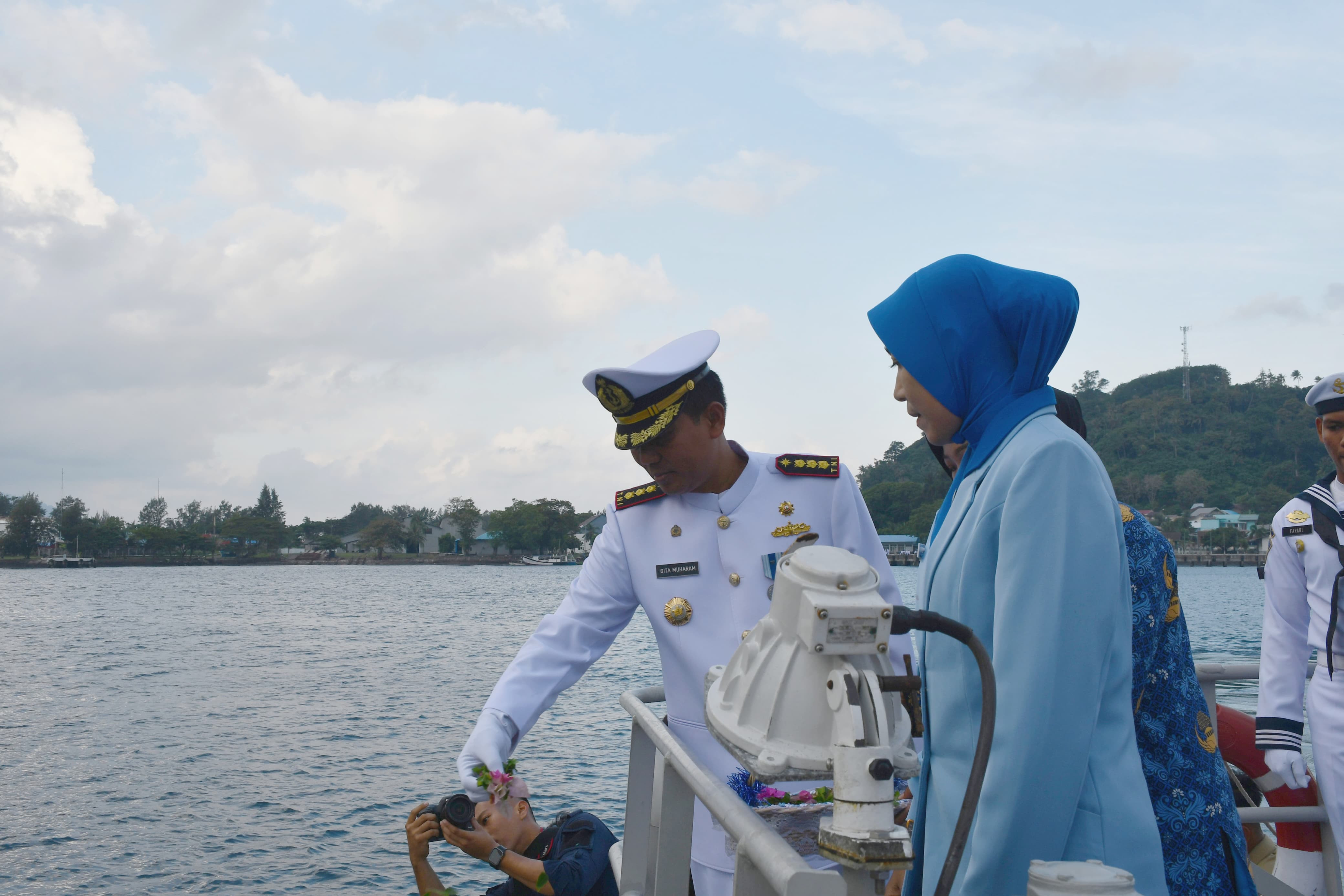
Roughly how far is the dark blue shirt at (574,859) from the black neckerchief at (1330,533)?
2856 mm

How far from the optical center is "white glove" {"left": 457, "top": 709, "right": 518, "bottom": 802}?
2.38m

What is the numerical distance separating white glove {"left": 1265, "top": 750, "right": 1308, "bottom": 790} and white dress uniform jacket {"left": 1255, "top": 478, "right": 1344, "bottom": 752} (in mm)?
33

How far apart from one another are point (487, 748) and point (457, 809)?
97 cm

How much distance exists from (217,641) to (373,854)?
32.3 metres

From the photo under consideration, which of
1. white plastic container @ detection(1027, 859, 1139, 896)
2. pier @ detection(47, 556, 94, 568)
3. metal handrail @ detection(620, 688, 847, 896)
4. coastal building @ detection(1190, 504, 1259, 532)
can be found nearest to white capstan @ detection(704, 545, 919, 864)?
metal handrail @ detection(620, 688, 847, 896)

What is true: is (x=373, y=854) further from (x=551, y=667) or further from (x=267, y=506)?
(x=267, y=506)

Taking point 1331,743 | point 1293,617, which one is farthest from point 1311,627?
point 1331,743

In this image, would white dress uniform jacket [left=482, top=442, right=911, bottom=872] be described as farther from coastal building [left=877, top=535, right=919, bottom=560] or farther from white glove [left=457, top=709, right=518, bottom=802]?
coastal building [left=877, top=535, right=919, bottom=560]

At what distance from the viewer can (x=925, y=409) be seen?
1770 mm

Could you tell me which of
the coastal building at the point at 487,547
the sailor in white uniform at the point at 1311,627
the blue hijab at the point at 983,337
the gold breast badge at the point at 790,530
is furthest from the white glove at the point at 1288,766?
the coastal building at the point at 487,547

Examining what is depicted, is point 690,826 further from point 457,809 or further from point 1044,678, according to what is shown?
point 457,809

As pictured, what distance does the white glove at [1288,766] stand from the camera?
140 inches

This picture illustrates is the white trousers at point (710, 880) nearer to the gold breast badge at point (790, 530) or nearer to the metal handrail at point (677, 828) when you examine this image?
the metal handrail at point (677, 828)

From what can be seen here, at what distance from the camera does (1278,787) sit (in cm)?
366
